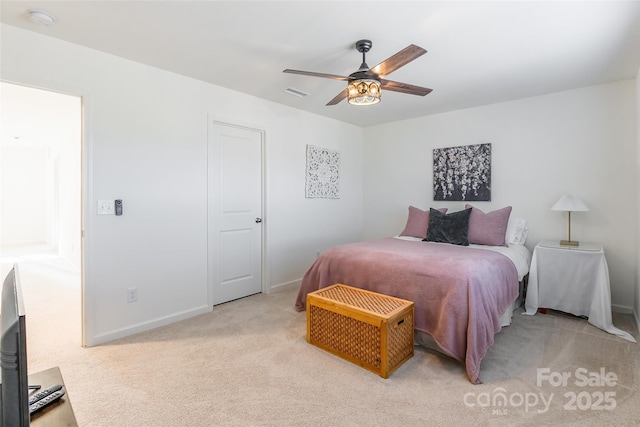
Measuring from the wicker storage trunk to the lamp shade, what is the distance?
82.4 inches

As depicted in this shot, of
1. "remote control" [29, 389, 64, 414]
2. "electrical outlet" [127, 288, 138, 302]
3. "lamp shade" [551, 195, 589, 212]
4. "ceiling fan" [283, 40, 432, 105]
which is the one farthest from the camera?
"lamp shade" [551, 195, 589, 212]

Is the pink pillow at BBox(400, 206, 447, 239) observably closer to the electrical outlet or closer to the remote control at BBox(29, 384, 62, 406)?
the electrical outlet

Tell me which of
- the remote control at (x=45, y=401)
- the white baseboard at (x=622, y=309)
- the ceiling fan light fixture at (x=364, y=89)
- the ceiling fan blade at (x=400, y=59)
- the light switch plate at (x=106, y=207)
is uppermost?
the ceiling fan blade at (x=400, y=59)

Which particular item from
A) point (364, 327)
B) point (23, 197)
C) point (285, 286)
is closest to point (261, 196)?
point (285, 286)

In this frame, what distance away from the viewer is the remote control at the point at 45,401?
1.00 metres

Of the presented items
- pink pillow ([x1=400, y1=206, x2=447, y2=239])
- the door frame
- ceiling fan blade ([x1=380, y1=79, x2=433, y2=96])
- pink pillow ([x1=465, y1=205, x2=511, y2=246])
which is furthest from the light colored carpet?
ceiling fan blade ([x1=380, y1=79, x2=433, y2=96])

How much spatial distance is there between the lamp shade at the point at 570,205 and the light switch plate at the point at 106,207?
412cm

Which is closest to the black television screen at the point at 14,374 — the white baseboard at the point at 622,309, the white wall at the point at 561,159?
the white wall at the point at 561,159

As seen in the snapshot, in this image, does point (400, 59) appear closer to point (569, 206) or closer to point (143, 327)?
point (569, 206)

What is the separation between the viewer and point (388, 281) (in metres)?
2.57

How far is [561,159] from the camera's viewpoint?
348cm

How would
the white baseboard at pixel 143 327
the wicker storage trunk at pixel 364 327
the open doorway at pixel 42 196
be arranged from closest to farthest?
the wicker storage trunk at pixel 364 327 < the white baseboard at pixel 143 327 < the open doorway at pixel 42 196

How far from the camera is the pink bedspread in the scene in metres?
2.11

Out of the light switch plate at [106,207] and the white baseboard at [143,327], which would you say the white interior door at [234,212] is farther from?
the light switch plate at [106,207]
